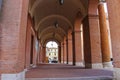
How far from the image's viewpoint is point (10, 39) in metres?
3.96

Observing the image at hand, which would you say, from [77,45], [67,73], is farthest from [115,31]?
[77,45]

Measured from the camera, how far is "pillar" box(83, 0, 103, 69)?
379 inches

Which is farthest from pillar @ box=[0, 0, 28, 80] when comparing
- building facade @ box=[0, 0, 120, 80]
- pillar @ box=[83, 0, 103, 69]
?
pillar @ box=[83, 0, 103, 69]

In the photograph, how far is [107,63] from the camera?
988 cm

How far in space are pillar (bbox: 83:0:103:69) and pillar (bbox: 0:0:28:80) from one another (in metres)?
6.68

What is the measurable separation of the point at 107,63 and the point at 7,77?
7.83 meters

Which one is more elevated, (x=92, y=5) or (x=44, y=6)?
(x=44, y=6)

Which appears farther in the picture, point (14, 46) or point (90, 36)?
point (90, 36)

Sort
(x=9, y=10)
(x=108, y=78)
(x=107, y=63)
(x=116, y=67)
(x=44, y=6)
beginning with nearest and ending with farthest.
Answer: (x=9, y=10) < (x=116, y=67) < (x=108, y=78) < (x=107, y=63) < (x=44, y=6)

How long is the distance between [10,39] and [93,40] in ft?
23.3

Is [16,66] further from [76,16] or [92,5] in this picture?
[76,16]

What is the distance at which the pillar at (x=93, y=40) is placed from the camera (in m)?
9.63

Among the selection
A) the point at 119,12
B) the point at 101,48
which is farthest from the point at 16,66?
the point at 101,48

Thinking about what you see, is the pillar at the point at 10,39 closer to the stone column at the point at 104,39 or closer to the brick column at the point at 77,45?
the stone column at the point at 104,39
